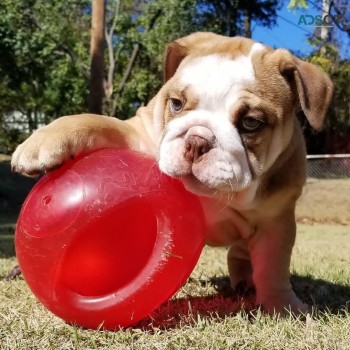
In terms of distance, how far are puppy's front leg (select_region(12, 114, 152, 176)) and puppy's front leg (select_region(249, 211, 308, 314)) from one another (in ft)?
2.53

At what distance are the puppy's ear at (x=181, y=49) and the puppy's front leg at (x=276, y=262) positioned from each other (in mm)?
945

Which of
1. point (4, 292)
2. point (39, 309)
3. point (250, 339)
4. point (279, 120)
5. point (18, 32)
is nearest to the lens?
point (250, 339)

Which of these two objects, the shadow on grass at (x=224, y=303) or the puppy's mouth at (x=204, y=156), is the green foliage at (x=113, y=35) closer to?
the shadow on grass at (x=224, y=303)

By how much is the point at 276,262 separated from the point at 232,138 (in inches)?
36.3

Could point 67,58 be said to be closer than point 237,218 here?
No

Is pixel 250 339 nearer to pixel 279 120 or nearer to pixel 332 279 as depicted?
pixel 279 120

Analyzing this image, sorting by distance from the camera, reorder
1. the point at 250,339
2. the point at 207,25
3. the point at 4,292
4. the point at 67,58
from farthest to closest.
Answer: the point at 67,58 → the point at 207,25 → the point at 4,292 → the point at 250,339

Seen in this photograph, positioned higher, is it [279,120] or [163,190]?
[279,120]

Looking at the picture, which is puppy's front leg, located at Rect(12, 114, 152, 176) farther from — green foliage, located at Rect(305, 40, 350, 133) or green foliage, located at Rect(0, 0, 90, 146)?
green foliage, located at Rect(305, 40, 350, 133)

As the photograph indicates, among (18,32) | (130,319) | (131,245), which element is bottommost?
(18,32)

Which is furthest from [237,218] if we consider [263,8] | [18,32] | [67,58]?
[67,58]

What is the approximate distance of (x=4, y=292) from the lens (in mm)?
3631

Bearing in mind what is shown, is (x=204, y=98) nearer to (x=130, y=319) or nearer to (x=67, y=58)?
(x=130, y=319)

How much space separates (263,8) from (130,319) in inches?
739
